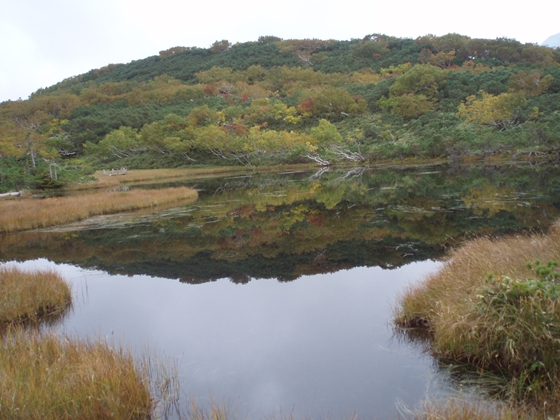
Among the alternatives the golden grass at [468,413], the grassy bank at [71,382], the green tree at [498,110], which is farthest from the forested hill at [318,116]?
the golden grass at [468,413]

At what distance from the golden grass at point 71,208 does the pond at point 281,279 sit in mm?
1258

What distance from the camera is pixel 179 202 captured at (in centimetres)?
2447

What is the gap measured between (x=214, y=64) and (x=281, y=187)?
103 meters

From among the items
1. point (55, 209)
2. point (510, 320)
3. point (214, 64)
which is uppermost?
A: point (214, 64)

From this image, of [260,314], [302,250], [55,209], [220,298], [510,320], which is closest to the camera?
[510,320]

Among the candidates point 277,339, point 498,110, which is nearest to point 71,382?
point 277,339

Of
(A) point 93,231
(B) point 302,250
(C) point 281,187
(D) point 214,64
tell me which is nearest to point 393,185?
(C) point 281,187

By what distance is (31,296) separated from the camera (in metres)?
8.69

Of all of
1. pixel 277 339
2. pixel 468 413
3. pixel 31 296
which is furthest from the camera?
pixel 31 296

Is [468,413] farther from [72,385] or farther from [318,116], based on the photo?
[318,116]

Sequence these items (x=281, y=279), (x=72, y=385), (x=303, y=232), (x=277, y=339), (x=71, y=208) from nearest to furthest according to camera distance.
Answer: (x=72, y=385) < (x=277, y=339) < (x=281, y=279) < (x=303, y=232) < (x=71, y=208)

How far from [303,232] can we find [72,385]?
11.6 m

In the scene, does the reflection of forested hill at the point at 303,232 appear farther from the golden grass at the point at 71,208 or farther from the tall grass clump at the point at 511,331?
the tall grass clump at the point at 511,331

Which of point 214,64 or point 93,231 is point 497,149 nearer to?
point 93,231
